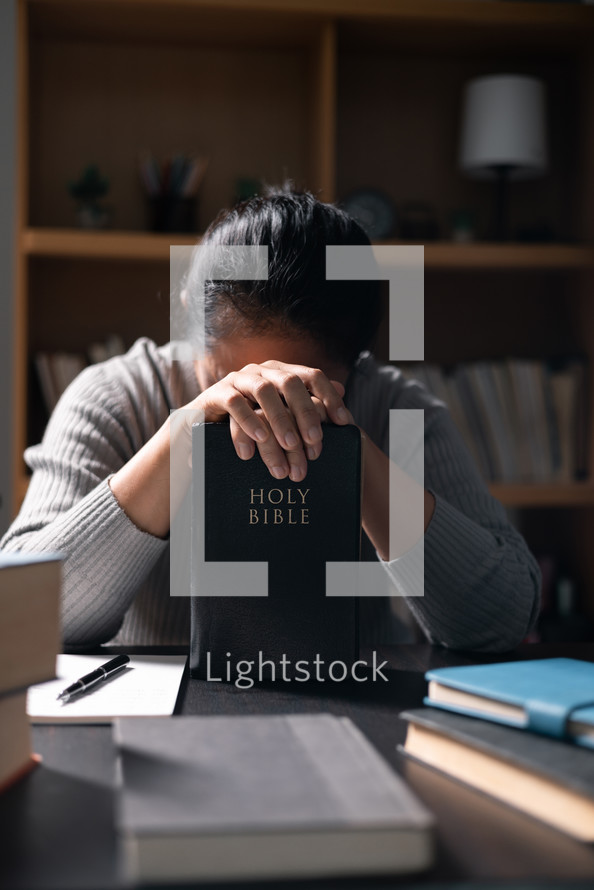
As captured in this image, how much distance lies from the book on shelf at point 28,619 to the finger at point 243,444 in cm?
25

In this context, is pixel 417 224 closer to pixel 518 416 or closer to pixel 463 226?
pixel 463 226

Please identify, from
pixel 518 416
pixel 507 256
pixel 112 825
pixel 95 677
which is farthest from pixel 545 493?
pixel 112 825

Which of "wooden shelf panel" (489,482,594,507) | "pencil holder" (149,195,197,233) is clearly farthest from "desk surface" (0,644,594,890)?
"pencil holder" (149,195,197,233)

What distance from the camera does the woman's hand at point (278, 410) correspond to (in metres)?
0.75

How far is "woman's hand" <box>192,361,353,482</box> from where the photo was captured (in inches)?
29.6

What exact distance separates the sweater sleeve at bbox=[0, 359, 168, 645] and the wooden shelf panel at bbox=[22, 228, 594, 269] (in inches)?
25.0

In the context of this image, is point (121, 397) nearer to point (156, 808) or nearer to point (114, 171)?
point (156, 808)

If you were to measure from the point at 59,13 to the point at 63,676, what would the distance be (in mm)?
1592

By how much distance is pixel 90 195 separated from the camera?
1927 millimetres

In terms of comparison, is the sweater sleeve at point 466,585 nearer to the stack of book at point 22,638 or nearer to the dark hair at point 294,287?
the dark hair at point 294,287

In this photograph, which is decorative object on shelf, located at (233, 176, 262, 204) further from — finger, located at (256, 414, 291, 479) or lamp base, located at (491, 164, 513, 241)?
finger, located at (256, 414, 291, 479)

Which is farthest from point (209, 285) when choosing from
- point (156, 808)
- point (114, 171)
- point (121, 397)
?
point (114, 171)

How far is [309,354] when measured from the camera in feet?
3.19

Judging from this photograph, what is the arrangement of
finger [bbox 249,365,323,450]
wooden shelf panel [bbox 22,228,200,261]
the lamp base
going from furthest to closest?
the lamp base → wooden shelf panel [bbox 22,228,200,261] → finger [bbox 249,365,323,450]
